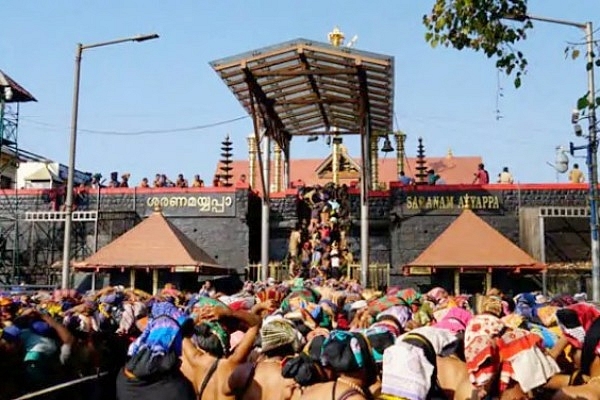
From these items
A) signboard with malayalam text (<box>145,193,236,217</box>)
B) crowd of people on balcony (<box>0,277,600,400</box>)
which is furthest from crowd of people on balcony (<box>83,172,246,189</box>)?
crowd of people on balcony (<box>0,277,600,400</box>)

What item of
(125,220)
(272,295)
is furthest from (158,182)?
(272,295)

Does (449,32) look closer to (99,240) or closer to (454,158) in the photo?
(99,240)

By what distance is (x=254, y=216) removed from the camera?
25000 mm

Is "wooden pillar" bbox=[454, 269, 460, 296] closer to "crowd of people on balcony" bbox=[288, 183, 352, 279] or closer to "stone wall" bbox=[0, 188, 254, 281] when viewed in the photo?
"crowd of people on balcony" bbox=[288, 183, 352, 279]

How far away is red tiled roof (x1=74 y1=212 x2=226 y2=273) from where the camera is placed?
70.0ft

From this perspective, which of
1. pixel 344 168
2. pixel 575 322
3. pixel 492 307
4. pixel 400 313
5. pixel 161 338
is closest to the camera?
pixel 161 338

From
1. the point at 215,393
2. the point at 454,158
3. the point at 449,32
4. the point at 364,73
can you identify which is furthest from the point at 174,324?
the point at 454,158

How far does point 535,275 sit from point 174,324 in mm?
18602

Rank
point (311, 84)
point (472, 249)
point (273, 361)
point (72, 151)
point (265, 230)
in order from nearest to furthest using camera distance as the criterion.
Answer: point (273, 361), point (72, 151), point (472, 249), point (311, 84), point (265, 230)

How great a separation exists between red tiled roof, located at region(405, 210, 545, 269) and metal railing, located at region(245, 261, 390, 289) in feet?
5.86

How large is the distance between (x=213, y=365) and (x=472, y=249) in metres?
16.6

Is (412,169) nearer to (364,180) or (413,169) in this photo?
(413,169)

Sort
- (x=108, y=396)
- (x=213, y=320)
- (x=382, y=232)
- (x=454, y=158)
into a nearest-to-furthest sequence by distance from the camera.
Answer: (x=213, y=320) → (x=108, y=396) → (x=382, y=232) → (x=454, y=158)

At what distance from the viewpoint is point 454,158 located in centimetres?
4378
